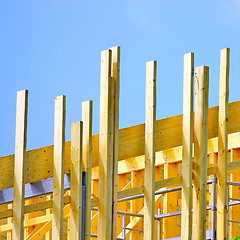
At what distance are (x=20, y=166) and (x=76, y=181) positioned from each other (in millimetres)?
587

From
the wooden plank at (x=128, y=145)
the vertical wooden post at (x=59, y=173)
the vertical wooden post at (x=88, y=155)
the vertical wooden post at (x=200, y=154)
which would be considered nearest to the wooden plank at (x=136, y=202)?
the wooden plank at (x=128, y=145)

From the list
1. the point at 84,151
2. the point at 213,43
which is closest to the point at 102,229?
the point at 84,151

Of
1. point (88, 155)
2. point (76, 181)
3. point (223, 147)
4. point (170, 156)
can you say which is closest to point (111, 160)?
point (88, 155)

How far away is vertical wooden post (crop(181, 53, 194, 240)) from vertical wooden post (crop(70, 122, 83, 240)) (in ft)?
4.21

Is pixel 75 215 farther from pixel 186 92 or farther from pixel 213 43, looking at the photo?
pixel 213 43

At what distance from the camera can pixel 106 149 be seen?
6.88m

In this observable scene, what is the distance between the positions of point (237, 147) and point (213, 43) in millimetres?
25113

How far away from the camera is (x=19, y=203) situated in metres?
6.37

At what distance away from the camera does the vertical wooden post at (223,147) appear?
774 cm

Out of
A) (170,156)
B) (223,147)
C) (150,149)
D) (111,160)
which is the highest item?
(170,156)

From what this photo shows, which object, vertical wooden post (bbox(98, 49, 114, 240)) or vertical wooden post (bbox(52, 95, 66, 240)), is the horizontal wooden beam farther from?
vertical wooden post (bbox(52, 95, 66, 240))

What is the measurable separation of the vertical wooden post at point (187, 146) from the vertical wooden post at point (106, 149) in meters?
0.91

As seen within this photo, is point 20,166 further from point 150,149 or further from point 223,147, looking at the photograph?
point 223,147

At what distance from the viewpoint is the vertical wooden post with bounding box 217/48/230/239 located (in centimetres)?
774
